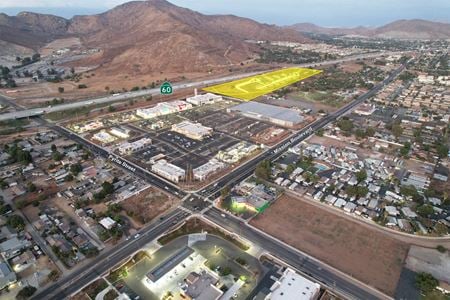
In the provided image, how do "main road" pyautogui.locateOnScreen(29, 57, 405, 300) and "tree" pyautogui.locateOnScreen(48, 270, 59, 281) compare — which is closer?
"main road" pyautogui.locateOnScreen(29, 57, 405, 300)

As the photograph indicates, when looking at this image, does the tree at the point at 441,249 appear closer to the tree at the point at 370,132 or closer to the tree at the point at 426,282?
the tree at the point at 426,282

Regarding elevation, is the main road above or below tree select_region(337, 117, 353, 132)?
below

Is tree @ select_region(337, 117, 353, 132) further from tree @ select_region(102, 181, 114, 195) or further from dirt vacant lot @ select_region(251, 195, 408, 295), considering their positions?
tree @ select_region(102, 181, 114, 195)

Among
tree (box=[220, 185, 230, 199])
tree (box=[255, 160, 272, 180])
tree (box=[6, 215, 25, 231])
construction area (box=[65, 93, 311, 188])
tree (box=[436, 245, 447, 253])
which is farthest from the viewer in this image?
construction area (box=[65, 93, 311, 188])

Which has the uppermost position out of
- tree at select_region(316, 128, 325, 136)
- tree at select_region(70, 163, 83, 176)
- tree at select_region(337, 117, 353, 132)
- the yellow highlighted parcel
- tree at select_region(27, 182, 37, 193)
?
the yellow highlighted parcel

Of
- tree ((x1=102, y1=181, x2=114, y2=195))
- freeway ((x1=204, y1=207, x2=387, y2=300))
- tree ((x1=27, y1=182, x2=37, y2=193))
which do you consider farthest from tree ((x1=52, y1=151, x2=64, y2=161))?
freeway ((x1=204, y1=207, x2=387, y2=300))

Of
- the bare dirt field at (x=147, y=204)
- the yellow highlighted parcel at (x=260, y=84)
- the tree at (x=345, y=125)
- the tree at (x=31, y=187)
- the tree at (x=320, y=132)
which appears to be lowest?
the bare dirt field at (x=147, y=204)

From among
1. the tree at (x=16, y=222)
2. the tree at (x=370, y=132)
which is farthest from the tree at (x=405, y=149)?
the tree at (x=16, y=222)
